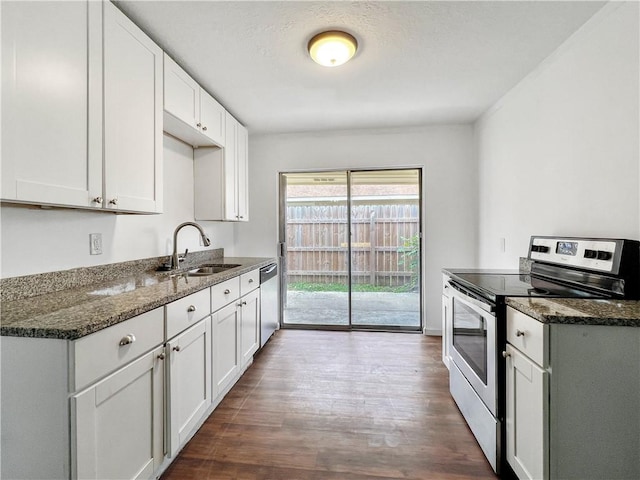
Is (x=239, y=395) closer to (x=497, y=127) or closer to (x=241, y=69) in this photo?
(x=241, y=69)

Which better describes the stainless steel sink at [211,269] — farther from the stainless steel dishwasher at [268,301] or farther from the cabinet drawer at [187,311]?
the cabinet drawer at [187,311]

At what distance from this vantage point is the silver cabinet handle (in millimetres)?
1154

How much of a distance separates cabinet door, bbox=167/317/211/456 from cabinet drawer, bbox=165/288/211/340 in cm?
4

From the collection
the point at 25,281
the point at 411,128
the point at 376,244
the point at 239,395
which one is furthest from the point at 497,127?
the point at 25,281

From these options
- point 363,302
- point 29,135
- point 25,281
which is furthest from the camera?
point 363,302

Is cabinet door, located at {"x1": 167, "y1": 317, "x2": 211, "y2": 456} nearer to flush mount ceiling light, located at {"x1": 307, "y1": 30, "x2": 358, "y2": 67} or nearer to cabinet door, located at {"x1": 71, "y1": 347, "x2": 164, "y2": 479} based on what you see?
cabinet door, located at {"x1": 71, "y1": 347, "x2": 164, "y2": 479}

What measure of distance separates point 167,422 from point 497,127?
11.1 feet

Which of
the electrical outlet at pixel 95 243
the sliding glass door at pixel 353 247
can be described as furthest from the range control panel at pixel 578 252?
the electrical outlet at pixel 95 243

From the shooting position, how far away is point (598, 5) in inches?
62.5

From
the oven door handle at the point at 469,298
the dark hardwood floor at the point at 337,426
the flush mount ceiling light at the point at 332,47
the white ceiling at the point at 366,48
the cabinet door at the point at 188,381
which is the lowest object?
the dark hardwood floor at the point at 337,426

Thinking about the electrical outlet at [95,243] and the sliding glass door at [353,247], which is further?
the sliding glass door at [353,247]

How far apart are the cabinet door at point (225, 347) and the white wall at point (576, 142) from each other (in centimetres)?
232

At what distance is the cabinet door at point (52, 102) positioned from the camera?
1.11 metres

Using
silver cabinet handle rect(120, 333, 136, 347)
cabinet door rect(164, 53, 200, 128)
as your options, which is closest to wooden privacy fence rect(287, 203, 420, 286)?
cabinet door rect(164, 53, 200, 128)
